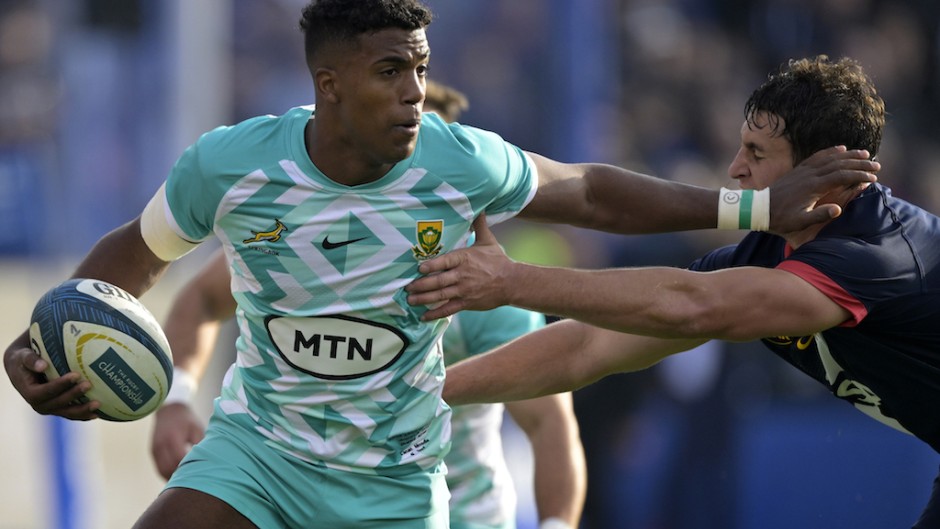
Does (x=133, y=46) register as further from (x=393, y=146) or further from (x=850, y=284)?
(x=850, y=284)

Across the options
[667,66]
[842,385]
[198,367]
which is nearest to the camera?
[842,385]

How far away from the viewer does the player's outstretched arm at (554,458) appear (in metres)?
5.76

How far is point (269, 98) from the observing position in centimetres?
1005

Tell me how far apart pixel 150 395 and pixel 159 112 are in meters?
5.35

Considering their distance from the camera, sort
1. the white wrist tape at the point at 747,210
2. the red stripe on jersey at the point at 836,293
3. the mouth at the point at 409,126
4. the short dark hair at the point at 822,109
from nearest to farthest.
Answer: the mouth at the point at 409,126 → the red stripe on jersey at the point at 836,293 → the white wrist tape at the point at 747,210 → the short dark hair at the point at 822,109

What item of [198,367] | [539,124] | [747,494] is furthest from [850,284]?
[539,124]

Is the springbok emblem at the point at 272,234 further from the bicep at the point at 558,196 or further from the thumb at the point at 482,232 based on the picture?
the bicep at the point at 558,196

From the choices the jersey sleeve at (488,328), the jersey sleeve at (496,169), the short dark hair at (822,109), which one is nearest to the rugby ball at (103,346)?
the jersey sleeve at (496,169)

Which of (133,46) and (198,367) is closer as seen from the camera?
(198,367)

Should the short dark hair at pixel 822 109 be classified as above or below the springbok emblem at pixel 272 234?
above

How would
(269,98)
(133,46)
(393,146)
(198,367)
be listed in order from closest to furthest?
1. (393,146)
2. (198,367)
3. (133,46)
4. (269,98)

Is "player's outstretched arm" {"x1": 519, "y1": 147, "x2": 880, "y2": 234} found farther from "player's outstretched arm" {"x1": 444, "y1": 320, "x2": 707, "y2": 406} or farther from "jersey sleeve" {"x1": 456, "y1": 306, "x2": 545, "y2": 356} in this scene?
"jersey sleeve" {"x1": 456, "y1": 306, "x2": 545, "y2": 356}

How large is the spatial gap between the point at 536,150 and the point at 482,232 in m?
5.73

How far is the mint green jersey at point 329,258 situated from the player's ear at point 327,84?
0.13m
